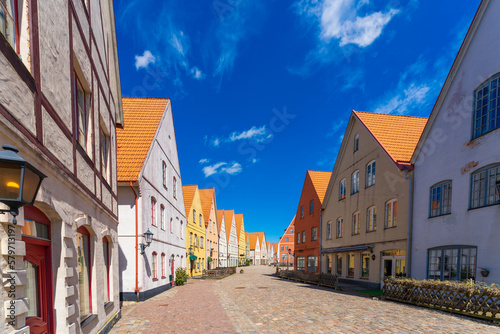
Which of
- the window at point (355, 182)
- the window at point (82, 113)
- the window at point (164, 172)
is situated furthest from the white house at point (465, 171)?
the window at point (164, 172)

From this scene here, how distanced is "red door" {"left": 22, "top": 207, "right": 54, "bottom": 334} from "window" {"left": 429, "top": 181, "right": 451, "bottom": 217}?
1356 centimetres

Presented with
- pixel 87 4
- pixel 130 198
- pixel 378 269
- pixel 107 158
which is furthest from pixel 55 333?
pixel 378 269

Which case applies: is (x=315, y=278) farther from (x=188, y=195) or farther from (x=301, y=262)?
(x=188, y=195)

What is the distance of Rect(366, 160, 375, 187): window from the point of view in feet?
54.9

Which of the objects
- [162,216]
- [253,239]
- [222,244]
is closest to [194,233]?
[162,216]

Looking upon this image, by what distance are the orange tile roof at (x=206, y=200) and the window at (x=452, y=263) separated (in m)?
24.4

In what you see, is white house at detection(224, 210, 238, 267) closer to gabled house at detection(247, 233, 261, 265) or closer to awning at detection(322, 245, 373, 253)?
gabled house at detection(247, 233, 261, 265)

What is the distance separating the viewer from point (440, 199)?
11586mm

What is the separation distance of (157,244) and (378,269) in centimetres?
1289

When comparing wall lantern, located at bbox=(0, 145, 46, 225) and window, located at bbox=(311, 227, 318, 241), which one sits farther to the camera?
window, located at bbox=(311, 227, 318, 241)

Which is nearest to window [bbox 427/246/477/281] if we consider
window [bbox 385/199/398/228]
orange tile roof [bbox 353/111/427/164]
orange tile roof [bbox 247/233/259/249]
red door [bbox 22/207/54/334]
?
window [bbox 385/199/398/228]

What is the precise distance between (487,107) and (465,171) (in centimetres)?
250

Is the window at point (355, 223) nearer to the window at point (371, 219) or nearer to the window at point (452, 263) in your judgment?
the window at point (371, 219)

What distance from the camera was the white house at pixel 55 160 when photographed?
2859 millimetres
